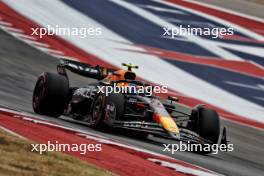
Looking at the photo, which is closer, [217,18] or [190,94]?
[190,94]

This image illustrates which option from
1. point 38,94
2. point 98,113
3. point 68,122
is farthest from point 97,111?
point 38,94

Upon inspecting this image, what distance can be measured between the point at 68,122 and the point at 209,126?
252 cm

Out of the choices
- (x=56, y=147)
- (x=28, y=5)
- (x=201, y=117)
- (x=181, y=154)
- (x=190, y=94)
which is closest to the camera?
(x=56, y=147)

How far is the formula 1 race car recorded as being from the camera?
12.0 metres

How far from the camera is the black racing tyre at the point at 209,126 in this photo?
12520 millimetres

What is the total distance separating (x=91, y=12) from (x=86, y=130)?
574 inches

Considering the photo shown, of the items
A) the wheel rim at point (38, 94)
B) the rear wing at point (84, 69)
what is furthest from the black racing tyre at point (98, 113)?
the rear wing at point (84, 69)

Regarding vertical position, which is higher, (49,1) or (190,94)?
(49,1)

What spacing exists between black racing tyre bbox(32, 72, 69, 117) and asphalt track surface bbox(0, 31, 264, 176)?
339mm

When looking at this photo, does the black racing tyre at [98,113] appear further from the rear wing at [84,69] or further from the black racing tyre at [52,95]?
the rear wing at [84,69]

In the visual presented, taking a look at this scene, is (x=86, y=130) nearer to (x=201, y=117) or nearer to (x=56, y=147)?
(x=201, y=117)

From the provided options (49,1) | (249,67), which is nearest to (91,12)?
(49,1)

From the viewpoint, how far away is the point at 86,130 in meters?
11.8

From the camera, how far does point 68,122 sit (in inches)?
524
